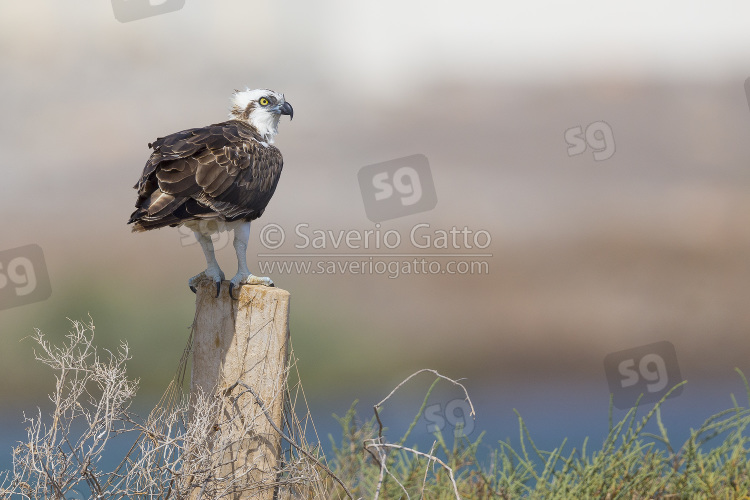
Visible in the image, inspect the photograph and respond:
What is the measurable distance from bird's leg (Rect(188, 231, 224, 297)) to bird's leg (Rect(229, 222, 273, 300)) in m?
0.12

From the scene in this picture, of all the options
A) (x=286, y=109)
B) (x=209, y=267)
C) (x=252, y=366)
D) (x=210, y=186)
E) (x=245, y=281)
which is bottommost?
(x=252, y=366)

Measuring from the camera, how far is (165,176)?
489 cm

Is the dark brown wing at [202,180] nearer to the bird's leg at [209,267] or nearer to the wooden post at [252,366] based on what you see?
the bird's leg at [209,267]

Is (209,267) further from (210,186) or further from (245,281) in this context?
(210,186)

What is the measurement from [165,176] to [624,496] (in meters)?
3.70

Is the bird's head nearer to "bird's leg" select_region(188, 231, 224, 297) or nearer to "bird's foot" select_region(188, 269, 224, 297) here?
"bird's leg" select_region(188, 231, 224, 297)

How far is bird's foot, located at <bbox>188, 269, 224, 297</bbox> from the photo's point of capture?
5.01 metres

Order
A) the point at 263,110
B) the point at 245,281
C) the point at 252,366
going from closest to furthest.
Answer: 1. the point at 252,366
2. the point at 245,281
3. the point at 263,110

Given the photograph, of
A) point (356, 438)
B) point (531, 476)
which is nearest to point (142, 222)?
point (356, 438)

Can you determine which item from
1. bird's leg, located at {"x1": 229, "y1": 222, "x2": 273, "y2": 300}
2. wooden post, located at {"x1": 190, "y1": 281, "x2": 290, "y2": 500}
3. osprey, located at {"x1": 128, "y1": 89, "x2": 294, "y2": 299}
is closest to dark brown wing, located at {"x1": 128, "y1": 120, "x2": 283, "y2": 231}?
osprey, located at {"x1": 128, "y1": 89, "x2": 294, "y2": 299}

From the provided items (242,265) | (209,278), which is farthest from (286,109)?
(209,278)

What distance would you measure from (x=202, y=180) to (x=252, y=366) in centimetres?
123

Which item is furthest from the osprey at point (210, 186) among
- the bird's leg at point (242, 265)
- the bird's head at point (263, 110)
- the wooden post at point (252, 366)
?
the bird's head at point (263, 110)

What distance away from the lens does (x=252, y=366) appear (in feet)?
15.7
